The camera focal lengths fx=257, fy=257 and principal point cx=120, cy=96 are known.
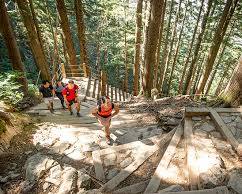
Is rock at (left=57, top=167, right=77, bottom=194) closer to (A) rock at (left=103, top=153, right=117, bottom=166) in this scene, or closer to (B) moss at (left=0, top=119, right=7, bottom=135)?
(A) rock at (left=103, top=153, right=117, bottom=166)

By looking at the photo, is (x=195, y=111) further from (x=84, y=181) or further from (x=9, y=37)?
(x=9, y=37)

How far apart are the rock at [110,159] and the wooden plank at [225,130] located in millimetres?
2554

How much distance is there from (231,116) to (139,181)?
2960 mm

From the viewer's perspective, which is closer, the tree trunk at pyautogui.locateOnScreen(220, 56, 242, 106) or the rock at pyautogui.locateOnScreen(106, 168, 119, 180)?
the rock at pyautogui.locateOnScreen(106, 168, 119, 180)

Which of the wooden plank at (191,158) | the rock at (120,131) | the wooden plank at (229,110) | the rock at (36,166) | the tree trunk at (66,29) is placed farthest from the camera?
the tree trunk at (66,29)

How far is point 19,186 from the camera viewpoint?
5195 millimetres

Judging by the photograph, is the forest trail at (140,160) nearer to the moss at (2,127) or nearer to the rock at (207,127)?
the rock at (207,127)

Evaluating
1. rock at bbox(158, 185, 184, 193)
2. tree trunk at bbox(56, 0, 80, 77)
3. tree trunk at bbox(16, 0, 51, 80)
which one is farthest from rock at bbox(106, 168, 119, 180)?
tree trunk at bbox(56, 0, 80, 77)

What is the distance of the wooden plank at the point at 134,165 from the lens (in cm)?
501

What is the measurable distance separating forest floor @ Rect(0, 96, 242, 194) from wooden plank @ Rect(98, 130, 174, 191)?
0.06 m

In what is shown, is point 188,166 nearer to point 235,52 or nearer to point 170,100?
point 170,100

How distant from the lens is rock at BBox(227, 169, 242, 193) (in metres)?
4.08

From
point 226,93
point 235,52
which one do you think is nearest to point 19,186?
point 226,93

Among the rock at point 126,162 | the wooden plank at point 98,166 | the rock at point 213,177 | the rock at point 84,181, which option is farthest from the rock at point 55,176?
the rock at point 213,177
